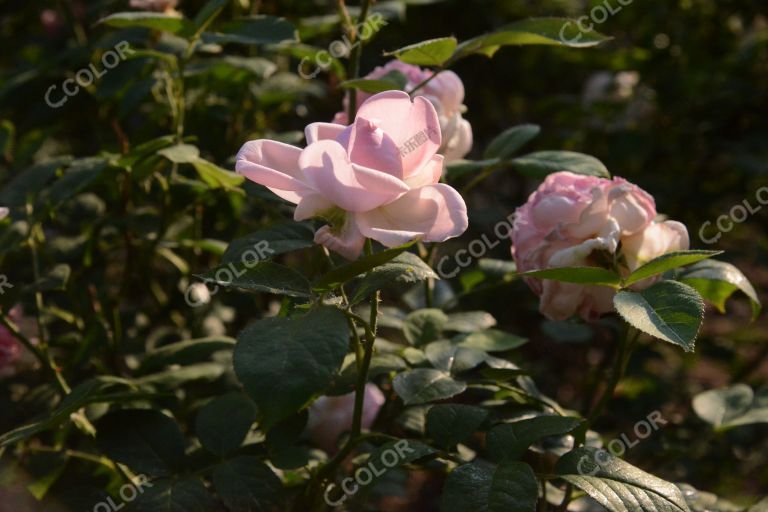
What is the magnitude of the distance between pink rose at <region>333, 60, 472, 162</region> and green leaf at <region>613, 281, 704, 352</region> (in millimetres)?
391

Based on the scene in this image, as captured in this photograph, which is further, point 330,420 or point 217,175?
point 330,420

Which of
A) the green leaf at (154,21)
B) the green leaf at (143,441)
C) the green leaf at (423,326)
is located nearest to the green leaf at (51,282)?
the green leaf at (143,441)

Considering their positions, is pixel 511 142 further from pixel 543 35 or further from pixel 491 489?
pixel 491 489

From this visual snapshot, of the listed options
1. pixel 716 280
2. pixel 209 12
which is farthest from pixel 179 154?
pixel 716 280

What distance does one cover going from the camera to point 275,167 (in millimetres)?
773

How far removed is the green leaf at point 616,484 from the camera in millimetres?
745

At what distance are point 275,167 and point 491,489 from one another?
0.34 m

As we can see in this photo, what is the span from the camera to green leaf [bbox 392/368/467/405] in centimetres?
87

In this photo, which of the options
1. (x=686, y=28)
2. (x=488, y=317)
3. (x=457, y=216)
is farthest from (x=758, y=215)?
(x=457, y=216)

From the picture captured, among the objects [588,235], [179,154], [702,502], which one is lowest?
[702,502]

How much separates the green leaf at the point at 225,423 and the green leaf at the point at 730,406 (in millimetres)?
636

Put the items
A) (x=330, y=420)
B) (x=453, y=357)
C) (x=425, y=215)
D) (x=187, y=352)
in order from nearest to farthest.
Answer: (x=425, y=215) → (x=453, y=357) → (x=187, y=352) → (x=330, y=420)

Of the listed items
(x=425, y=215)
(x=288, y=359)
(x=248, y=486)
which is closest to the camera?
(x=288, y=359)

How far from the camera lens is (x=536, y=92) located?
275cm
